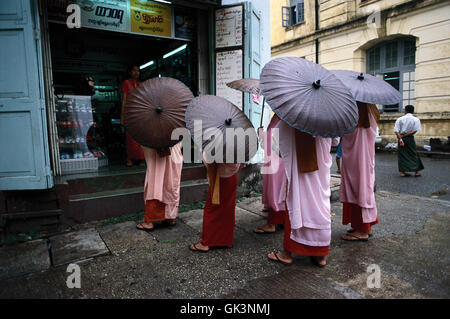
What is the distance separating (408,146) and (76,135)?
7.11 meters

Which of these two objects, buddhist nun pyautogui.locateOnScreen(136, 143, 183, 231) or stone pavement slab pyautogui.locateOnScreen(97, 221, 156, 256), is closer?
stone pavement slab pyautogui.locateOnScreen(97, 221, 156, 256)

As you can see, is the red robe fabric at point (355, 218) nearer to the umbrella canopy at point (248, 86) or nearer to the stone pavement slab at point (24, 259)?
the umbrella canopy at point (248, 86)

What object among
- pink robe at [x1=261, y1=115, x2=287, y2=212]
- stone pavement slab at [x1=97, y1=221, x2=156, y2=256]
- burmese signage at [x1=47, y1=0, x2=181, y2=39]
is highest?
burmese signage at [x1=47, y1=0, x2=181, y2=39]

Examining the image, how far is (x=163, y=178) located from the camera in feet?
12.5

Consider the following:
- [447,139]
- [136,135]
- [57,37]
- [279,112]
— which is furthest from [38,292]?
[447,139]

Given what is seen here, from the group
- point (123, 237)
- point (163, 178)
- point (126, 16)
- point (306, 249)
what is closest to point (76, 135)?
point (126, 16)

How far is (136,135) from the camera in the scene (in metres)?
3.31

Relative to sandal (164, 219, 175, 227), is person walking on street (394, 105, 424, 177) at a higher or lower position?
higher

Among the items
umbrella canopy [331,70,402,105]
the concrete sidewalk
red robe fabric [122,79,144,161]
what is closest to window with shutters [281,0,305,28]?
red robe fabric [122,79,144,161]

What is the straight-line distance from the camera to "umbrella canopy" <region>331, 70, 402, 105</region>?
3.12m

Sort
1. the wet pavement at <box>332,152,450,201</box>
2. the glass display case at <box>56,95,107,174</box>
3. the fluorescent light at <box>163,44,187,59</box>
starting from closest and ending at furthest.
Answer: the glass display case at <box>56,95,107,174</box>, the wet pavement at <box>332,152,450,201</box>, the fluorescent light at <box>163,44,187,59</box>

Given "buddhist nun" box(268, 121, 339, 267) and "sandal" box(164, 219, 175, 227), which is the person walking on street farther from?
"sandal" box(164, 219, 175, 227)

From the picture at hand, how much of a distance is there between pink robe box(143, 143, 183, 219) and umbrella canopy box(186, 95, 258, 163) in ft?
3.96
